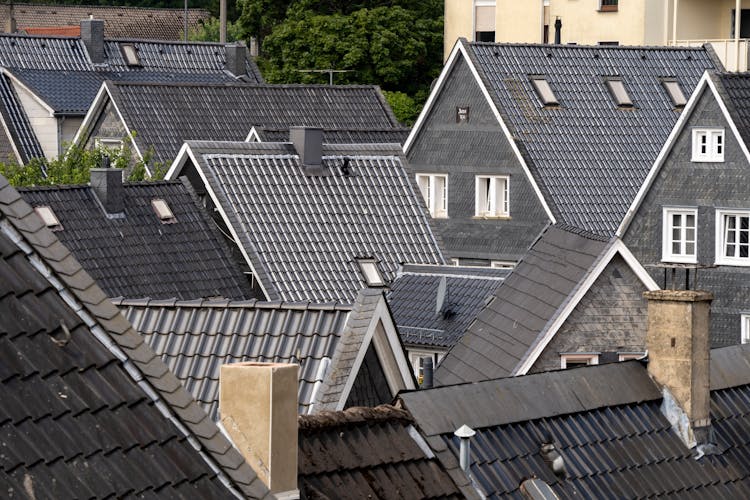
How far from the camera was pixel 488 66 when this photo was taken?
44250 millimetres

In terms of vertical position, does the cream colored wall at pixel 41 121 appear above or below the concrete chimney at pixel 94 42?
below

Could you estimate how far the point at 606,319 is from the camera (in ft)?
88.3

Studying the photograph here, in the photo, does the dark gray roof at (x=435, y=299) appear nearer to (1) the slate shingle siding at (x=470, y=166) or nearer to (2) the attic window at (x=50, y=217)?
(2) the attic window at (x=50, y=217)

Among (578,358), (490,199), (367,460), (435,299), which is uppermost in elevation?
(367,460)

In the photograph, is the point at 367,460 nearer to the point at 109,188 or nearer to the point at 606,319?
the point at 606,319

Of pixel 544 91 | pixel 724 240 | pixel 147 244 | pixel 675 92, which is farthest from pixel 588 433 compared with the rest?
pixel 675 92

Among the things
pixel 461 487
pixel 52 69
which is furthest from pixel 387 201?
pixel 52 69

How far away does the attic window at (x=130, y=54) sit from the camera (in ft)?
204

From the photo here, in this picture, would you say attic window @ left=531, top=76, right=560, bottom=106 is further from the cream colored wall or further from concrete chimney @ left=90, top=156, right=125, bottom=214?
the cream colored wall

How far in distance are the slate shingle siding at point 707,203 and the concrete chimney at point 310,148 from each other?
8694mm

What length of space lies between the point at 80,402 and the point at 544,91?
1451 inches

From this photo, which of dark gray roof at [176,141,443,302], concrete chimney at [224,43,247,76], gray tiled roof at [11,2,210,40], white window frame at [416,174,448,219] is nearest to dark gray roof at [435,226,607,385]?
dark gray roof at [176,141,443,302]

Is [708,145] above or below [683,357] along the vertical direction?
below

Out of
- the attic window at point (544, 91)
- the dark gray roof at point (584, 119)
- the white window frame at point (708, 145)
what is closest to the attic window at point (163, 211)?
the white window frame at point (708, 145)
